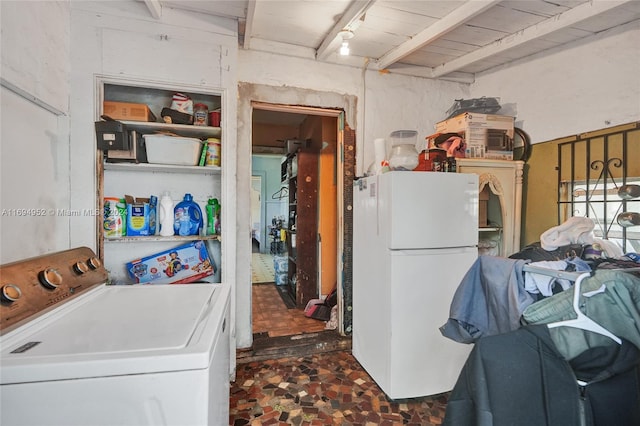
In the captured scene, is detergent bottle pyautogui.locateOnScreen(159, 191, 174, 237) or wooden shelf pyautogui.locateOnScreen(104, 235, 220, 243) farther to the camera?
detergent bottle pyautogui.locateOnScreen(159, 191, 174, 237)

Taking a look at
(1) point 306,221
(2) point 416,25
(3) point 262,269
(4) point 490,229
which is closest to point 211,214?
(1) point 306,221

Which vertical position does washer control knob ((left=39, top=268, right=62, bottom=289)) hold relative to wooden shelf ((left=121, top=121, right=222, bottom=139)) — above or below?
below

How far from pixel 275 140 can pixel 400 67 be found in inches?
101

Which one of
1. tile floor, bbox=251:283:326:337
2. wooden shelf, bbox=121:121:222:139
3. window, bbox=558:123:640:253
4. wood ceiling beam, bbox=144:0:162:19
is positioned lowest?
tile floor, bbox=251:283:326:337

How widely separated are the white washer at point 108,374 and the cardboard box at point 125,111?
52.9 inches

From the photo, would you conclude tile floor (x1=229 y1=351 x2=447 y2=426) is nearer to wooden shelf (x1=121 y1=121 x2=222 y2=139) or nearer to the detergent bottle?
the detergent bottle

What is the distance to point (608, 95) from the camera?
2.01 m

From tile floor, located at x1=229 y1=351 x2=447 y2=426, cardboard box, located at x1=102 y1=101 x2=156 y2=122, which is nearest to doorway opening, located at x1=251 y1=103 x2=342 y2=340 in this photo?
tile floor, located at x1=229 y1=351 x2=447 y2=426

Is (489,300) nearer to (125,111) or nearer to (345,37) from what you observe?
(345,37)

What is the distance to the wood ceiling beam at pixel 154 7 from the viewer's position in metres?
1.79

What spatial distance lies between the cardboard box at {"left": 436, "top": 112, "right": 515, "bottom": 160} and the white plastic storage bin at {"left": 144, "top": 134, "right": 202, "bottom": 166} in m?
1.96

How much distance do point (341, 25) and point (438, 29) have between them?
0.64m

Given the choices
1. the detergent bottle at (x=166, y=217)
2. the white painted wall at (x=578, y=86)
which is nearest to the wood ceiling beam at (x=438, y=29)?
the white painted wall at (x=578, y=86)

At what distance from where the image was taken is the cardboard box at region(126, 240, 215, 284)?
6.77ft
